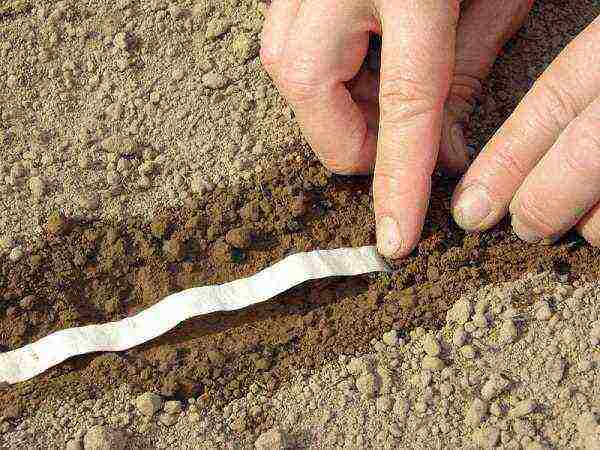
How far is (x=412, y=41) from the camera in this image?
1.95 metres

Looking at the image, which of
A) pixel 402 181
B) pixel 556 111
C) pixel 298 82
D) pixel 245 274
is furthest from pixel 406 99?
pixel 245 274

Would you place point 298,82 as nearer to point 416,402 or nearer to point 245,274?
point 245,274

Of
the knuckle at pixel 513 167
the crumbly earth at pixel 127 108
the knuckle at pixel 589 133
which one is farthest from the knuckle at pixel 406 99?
the crumbly earth at pixel 127 108

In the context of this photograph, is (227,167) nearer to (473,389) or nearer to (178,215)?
(178,215)

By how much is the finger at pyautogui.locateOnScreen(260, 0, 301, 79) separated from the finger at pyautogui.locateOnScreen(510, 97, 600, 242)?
2.61 feet

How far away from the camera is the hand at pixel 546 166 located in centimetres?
196

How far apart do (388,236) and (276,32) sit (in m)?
0.69

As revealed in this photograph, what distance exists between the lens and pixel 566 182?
195 cm

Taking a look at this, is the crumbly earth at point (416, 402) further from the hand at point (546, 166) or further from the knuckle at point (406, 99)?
the knuckle at point (406, 99)

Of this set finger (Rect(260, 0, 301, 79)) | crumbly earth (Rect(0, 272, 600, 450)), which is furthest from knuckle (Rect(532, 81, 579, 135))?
finger (Rect(260, 0, 301, 79))

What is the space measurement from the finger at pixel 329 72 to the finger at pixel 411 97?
0.12 m

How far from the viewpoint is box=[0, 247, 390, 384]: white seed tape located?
2.11 metres

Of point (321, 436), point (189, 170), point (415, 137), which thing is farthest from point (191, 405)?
point (415, 137)

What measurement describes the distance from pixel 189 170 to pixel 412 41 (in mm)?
810
